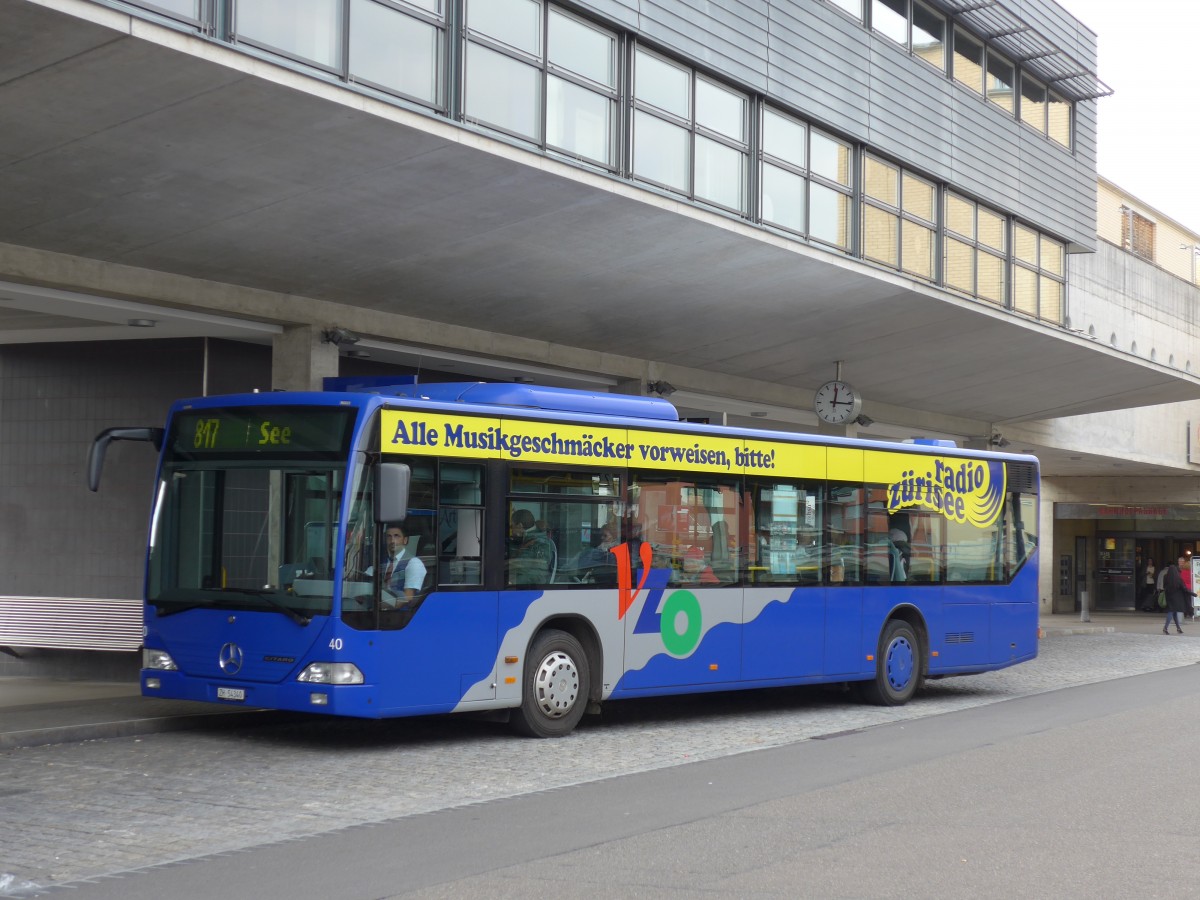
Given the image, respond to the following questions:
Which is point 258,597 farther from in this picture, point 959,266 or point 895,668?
point 959,266

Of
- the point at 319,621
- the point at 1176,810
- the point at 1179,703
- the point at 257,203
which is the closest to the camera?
the point at 1176,810

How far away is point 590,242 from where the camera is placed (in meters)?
16.9

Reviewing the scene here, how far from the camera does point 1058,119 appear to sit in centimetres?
2892

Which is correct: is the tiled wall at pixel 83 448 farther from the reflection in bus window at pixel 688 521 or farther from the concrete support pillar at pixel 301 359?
the reflection in bus window at pixel 688 521

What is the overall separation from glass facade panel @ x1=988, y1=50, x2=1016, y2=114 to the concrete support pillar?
15082 mm

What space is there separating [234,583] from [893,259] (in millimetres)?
14257

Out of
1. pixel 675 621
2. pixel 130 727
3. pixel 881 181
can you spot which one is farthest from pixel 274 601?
pixel 881 181

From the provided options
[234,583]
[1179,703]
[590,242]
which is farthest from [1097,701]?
[234,583]

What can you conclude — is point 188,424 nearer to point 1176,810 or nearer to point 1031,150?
point 1176,810

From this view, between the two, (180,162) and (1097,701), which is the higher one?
(180,162)

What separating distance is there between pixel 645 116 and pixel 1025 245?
12.6 m

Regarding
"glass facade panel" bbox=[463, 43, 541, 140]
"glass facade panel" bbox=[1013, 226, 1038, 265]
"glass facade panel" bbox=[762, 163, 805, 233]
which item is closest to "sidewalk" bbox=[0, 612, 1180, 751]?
"glass facade panel" bbox=[463, 43, 541, 140]

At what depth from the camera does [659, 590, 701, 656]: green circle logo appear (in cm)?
1356

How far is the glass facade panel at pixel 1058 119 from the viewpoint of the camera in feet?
93.7
